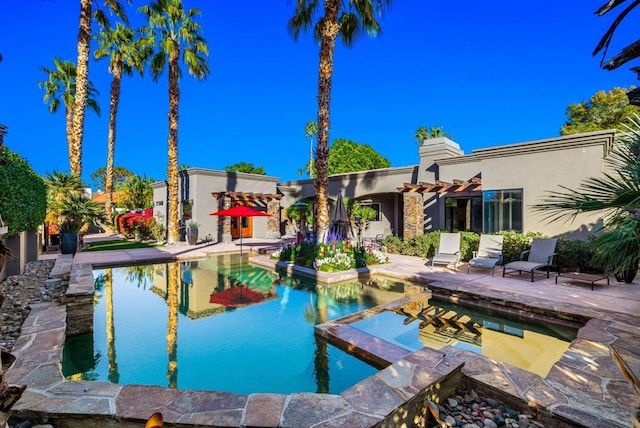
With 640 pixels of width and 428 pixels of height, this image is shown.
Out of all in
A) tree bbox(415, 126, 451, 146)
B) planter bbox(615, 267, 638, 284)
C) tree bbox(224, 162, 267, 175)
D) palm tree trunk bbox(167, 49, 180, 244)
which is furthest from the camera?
tree bbox(224, 162, 267, 175)

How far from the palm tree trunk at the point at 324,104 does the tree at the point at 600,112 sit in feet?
74.7

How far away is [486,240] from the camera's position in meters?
11.1

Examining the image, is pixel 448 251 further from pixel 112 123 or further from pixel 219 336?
pixel 112 123

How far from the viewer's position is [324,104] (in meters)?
12.5

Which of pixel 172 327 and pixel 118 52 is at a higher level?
pixel 118 52

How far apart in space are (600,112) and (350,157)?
28.4 meters

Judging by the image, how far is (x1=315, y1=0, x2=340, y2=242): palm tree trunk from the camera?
40.0 ft

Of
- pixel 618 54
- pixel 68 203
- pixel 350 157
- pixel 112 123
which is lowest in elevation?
pixel 68 203

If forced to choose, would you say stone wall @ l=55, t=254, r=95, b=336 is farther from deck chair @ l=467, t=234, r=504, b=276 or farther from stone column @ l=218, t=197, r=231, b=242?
stone column @ l=218, t=197, r=231, b=242

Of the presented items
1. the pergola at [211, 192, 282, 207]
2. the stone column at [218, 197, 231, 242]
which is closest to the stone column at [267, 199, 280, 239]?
the pergola at [211, 192, 282, 207]

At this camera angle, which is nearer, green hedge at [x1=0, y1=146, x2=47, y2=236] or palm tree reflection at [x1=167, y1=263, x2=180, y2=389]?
palm tree reflection at [x1=167, y1=263, x2=180, y2=389]

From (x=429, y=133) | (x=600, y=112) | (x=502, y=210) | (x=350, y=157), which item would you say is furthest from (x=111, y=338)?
(x=429, y=133)

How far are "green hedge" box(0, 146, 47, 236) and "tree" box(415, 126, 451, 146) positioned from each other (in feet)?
121

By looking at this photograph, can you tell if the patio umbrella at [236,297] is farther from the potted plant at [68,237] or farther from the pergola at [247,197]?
the pergola at [247,197]
